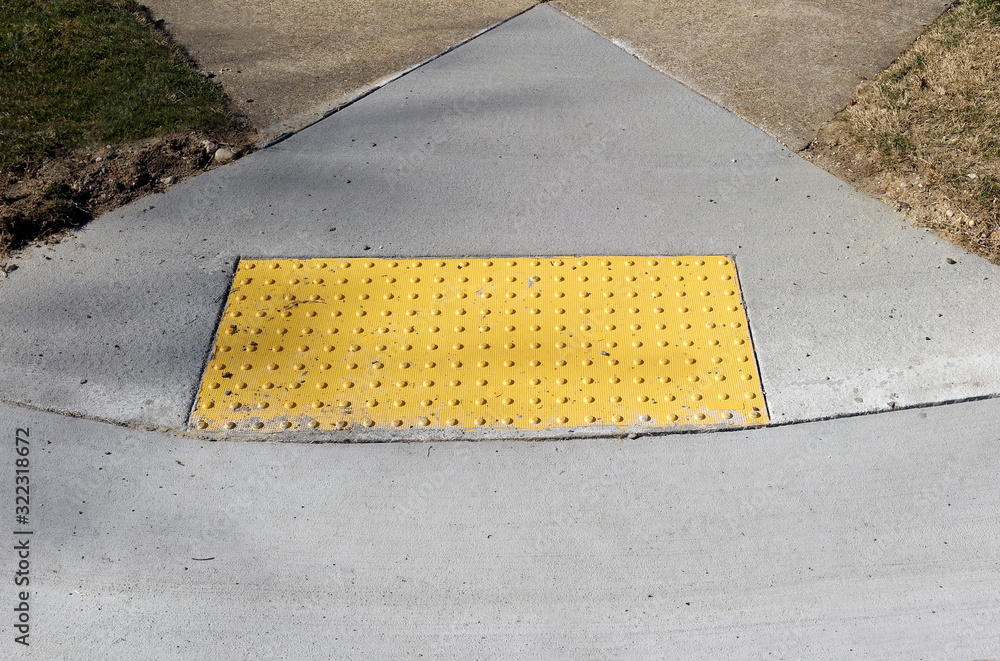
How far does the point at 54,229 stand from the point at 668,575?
136 inches

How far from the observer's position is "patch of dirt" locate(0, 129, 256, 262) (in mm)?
4156

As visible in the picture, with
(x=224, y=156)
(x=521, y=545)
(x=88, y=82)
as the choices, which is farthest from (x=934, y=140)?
(x=88, y=82)

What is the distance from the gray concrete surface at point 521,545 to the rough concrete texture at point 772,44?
7.85ft

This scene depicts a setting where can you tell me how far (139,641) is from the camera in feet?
8.49

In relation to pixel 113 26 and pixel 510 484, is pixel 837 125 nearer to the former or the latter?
pixel 510 484

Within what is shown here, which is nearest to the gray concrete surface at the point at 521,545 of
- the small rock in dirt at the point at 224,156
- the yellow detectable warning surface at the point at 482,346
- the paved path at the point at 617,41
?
the yellow detectable warning surface at the point at 482,346

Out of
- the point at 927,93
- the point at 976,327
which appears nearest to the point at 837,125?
the point at 927,93

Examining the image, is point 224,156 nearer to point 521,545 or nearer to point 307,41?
point 307,41

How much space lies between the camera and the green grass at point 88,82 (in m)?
4.82

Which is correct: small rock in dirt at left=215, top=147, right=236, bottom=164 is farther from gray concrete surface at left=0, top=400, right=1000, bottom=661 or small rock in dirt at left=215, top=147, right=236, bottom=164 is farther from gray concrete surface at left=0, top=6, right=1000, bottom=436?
gray concrete surface at left=0, top=400, right=1000, bottom=661

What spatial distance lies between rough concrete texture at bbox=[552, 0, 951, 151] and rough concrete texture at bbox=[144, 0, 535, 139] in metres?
1.01

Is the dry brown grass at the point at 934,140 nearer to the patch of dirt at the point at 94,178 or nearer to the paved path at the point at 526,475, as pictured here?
the paved path at the point at 526,475

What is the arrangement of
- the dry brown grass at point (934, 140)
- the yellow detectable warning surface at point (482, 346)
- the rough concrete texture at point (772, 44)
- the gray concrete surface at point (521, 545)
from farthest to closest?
the rough concrete texture at point (772, 44) → the dry brown grass at point (934, 140) → the yellow detectable warning surface at point (482, 346) → the gray concrete surface at point (521, 545)

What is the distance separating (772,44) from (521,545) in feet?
14.3
